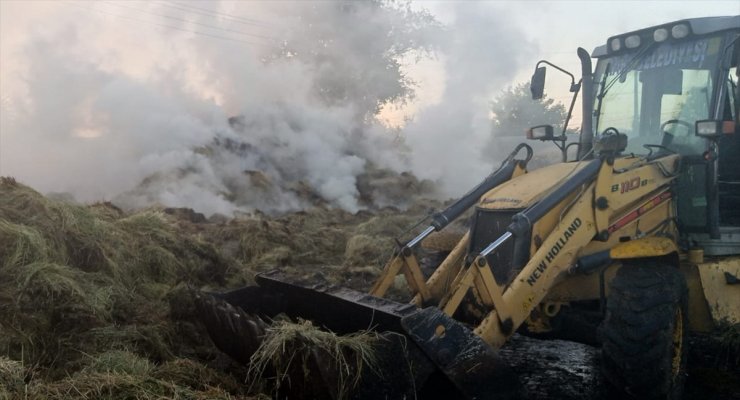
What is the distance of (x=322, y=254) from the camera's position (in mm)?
12219

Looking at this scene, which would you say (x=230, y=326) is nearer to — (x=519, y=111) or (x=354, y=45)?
(x=354, y=45)

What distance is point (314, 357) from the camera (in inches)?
162

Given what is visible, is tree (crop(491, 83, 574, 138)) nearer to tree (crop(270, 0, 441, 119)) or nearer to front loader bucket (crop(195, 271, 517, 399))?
tree (crop(270, 0, 441, 119))

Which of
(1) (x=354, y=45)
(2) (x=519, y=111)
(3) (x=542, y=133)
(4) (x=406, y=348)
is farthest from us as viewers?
(2) (x=519, y=111)

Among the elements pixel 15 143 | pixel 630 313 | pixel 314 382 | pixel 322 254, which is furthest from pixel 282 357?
pixel 15 143

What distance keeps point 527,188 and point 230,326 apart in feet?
9.31

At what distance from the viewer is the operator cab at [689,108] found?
6332 millimetres

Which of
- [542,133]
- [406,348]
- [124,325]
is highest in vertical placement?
[542,133]

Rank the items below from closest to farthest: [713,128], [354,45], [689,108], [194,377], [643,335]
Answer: [194,377] < [643,335] < [713,128] < [689,108] < [354,45]

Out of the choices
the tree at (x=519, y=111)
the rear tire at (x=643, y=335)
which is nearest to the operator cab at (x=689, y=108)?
the rear tire at (x=643, y=335)

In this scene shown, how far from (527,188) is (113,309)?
3949 mm

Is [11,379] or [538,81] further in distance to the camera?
[538,81]

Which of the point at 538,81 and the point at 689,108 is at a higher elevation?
the point at 538,81

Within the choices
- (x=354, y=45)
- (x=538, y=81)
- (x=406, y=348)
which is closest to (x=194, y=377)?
(x=406, y=348)
